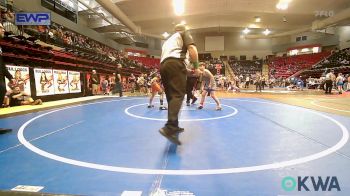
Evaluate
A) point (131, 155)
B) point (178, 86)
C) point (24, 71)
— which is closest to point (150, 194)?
point (131, 155)

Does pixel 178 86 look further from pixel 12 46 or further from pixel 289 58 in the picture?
pixel 289 58

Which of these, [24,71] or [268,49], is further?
[268,49]

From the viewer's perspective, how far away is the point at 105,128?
411 centimetres

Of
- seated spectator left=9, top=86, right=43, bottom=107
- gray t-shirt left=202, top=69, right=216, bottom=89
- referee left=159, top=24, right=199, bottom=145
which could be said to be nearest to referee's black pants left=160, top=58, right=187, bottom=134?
referee left=159, top=24, right=199, bottom=145

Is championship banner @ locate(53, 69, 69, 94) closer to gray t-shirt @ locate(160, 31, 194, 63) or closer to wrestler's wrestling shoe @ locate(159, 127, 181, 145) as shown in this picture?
gray t-shirt @ locate(160, 31, 194, 63)

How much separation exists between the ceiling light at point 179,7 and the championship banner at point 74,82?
1467cm

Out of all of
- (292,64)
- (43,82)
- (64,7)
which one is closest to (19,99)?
(43,82)

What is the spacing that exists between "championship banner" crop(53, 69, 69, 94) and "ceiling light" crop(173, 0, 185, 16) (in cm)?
1566

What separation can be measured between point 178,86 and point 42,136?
7.58ft

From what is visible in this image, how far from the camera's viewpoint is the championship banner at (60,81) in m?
10.2

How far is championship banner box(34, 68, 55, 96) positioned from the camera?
8.99 metres

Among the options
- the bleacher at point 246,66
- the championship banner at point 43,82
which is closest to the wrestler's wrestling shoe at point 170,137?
the championship banner at point 43,82

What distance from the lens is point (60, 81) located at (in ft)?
34.6

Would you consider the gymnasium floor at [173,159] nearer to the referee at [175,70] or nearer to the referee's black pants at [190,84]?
the referee at [175,70]
